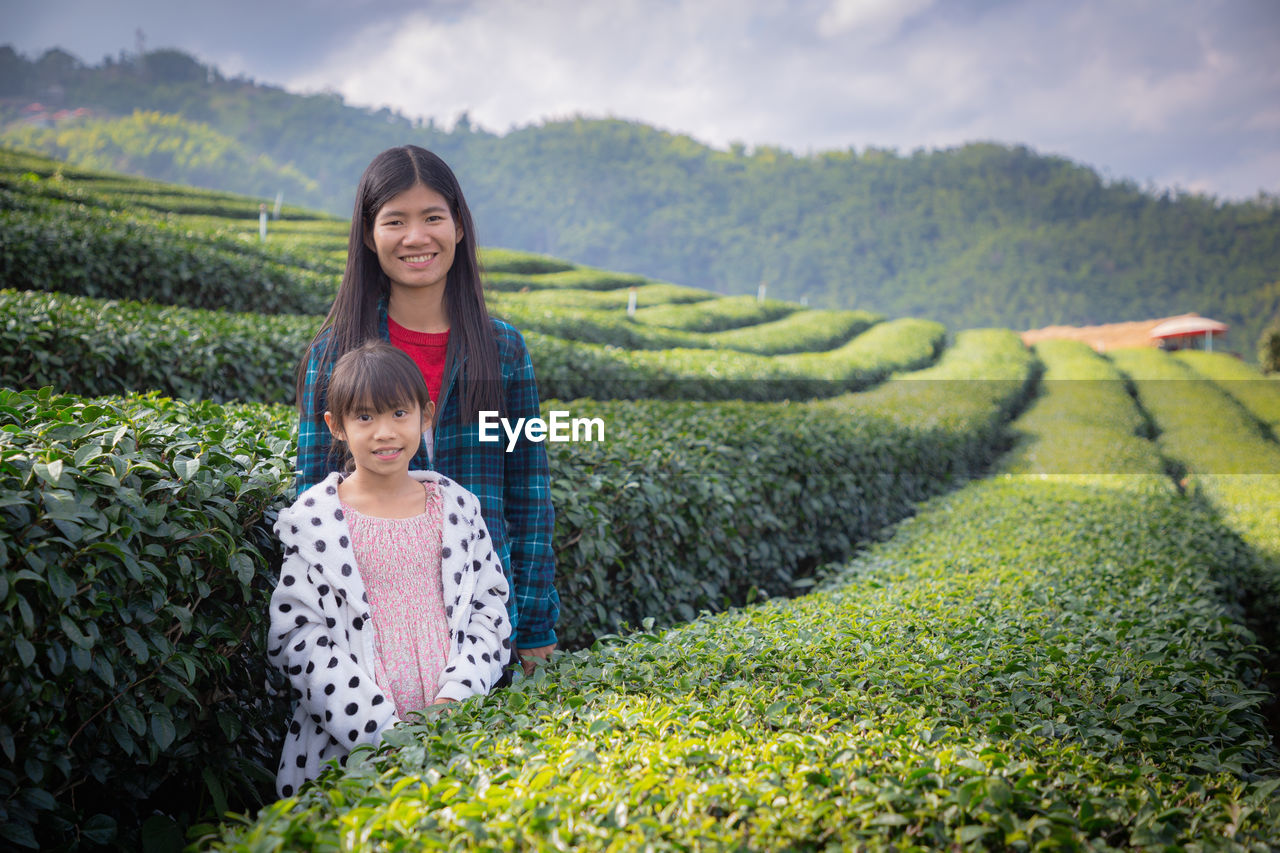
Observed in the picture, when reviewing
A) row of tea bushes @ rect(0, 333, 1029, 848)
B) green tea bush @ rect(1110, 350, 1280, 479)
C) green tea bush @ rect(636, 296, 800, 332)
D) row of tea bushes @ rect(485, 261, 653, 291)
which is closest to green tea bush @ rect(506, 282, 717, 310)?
row of tea bushes @ rect(485, 261, 653, 291)

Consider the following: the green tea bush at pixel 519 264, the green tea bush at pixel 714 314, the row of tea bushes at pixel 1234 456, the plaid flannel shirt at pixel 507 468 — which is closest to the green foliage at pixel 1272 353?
the row of tea bushes at pixel 1234 456

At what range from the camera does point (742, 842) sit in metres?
1.25

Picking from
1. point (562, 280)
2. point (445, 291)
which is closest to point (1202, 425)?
point (445, 291)

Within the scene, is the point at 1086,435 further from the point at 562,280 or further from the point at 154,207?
the point at 154,207

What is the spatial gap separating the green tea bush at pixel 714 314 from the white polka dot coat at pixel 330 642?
53.8ft

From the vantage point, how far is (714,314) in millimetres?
21609

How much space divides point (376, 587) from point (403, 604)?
79 millimetres

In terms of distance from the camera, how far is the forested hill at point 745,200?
205 feet

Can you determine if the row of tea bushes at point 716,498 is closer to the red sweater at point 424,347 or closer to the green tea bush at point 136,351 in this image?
the red sweater at point 424,347

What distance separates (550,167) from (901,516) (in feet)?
255

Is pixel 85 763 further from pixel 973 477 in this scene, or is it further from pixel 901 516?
pixel 973 477

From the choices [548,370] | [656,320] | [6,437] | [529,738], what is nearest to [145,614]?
[6,437]

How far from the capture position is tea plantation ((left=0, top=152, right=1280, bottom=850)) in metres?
1.38

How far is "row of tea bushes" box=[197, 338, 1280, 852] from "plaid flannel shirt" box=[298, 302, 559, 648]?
8.5 inches
